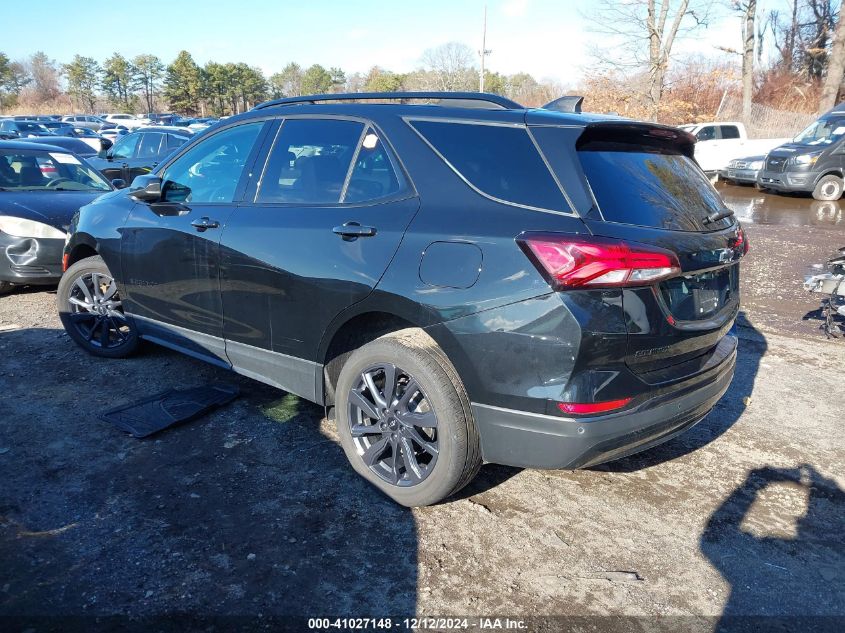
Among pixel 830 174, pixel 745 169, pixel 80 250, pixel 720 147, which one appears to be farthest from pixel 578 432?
pixel 720 147

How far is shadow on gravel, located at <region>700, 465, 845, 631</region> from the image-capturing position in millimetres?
2480

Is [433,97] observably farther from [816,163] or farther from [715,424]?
[816,163]

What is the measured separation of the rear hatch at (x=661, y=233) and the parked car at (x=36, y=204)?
5631mm

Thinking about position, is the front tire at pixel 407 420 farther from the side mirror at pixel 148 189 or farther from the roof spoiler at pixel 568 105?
the side mirror at pixel 148 189

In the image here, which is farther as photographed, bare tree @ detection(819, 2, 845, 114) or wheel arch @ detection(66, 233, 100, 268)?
bare tree @ detection(819, 2, 845, 114)

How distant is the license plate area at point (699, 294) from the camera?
2.72m

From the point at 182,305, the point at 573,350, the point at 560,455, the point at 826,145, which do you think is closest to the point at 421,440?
the point at 560,455

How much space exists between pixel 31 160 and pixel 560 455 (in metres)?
7.57

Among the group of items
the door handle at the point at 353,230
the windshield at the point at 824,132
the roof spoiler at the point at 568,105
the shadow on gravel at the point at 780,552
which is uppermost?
the windshield at the point at 824,132

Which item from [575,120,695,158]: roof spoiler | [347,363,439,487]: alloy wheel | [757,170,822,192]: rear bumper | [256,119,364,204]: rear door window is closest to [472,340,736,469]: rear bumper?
[347,363,439,487]: alloy wheel

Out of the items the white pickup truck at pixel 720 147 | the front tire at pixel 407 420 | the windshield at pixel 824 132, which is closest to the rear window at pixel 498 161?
the front tire at pixel 407 420

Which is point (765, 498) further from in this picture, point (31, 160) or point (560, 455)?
point (31, 160)

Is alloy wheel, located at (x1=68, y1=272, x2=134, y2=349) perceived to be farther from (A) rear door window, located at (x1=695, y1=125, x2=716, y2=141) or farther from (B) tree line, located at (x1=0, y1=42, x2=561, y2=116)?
(B) tree line, located at (x1=0, y1=42, x2=561, y2=116)

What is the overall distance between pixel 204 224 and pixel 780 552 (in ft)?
11.5
